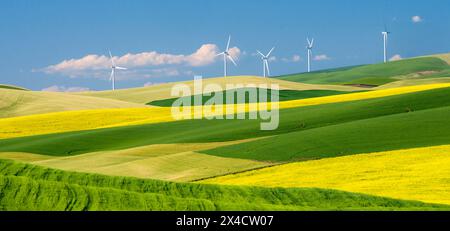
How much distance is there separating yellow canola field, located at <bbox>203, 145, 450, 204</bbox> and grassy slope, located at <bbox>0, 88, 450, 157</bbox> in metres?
2.63

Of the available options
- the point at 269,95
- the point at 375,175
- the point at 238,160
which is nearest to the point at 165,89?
the point at 269,95

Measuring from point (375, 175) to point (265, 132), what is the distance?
14.7 metres

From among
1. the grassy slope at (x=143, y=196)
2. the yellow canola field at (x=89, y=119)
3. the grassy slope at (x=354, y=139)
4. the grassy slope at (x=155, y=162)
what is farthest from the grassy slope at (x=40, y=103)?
the grassy slope at (x=143, y=196)

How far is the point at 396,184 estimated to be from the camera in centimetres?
2061

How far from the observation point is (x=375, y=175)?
76.1 feet

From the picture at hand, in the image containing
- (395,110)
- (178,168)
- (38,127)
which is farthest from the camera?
(38,127)

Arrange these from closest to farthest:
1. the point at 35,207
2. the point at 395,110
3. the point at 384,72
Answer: the point at 35,207 < the point at 395,110 < the point at 384,72

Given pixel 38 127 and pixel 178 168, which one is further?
pixel 38 127

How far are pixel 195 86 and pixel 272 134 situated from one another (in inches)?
2494

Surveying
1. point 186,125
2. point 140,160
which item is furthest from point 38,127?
point 140,160

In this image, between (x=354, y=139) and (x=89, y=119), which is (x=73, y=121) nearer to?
(x=89, y=119)

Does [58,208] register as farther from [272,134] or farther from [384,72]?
[384,72]

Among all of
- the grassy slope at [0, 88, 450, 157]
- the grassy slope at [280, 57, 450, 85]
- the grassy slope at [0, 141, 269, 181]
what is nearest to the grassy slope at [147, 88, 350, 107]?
the grassy slope at [0, 88, 450, 157]

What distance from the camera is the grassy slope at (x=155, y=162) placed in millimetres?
27375
